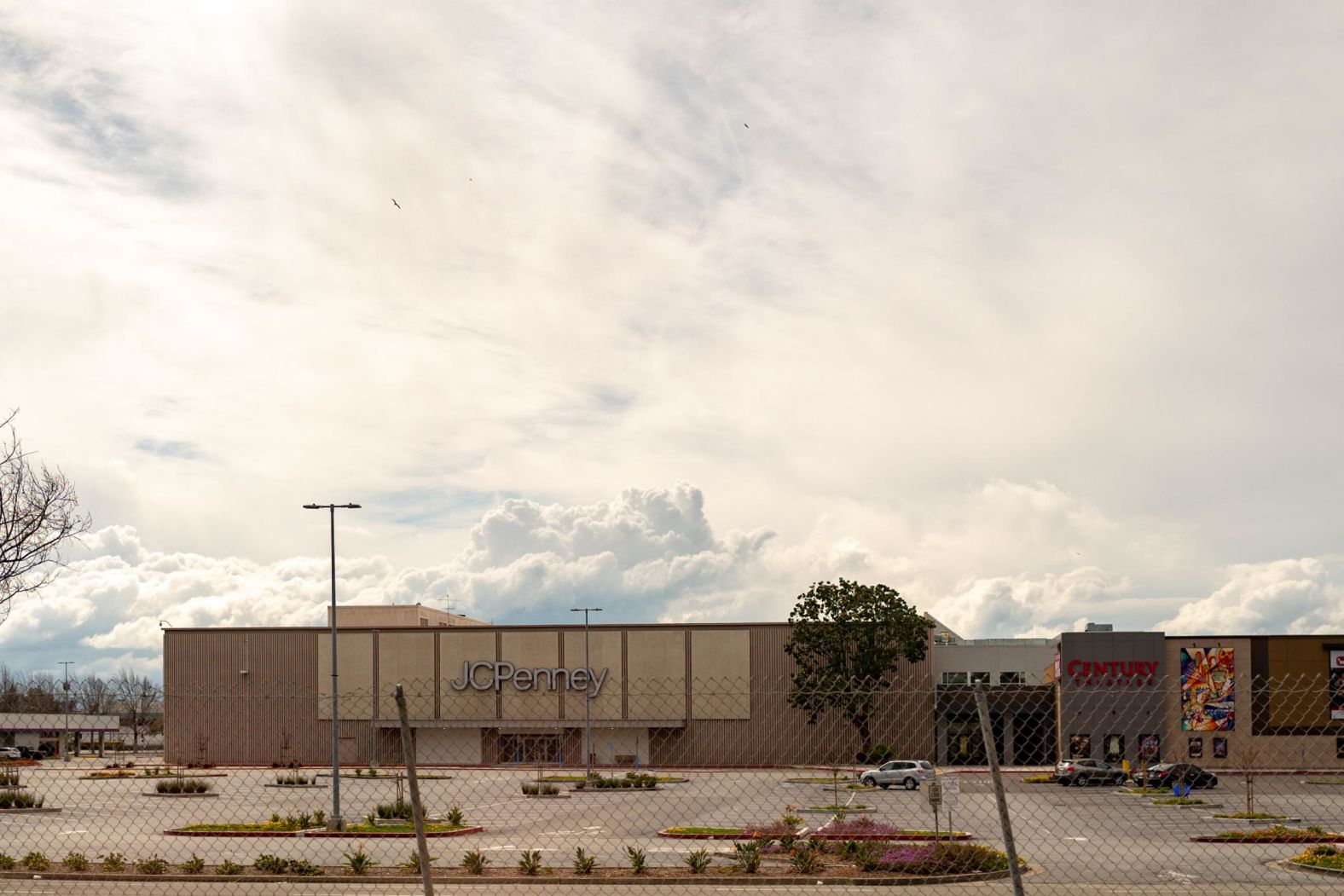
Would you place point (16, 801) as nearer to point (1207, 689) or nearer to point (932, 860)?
point (932, 860)

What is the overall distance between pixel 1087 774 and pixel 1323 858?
3870 centimetres

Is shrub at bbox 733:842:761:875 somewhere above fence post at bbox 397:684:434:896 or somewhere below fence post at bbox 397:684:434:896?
below

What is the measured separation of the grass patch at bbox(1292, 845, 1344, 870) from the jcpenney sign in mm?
63139

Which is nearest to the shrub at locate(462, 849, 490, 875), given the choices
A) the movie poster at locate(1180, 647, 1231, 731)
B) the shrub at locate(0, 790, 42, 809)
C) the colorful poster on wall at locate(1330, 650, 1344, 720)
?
the shrub at locate(0, 790, 42, 809)

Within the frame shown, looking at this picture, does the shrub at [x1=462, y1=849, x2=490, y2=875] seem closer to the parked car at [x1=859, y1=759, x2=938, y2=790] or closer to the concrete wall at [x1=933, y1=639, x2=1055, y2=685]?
the parked car at [x1=859, y1=759, x2=938, y2=790]

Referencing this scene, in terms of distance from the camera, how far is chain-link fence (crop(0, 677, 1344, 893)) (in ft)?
74.2

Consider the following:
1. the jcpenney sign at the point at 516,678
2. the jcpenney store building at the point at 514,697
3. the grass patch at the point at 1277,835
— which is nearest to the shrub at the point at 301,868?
the grass patch at the point at 1277,835

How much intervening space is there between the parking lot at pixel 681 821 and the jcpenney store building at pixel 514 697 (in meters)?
15.8

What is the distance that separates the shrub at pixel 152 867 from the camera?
2270cm

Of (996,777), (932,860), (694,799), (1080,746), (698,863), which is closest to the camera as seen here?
(996,777)

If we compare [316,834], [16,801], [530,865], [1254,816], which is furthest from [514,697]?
[530,865]

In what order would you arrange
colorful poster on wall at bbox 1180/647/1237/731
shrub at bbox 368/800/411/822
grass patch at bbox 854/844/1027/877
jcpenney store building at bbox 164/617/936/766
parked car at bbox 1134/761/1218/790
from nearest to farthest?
grass patch at bbox 854/844/1027/877, shrub at bbox 368/800/411/822, parked car at bbox 1134/761/1218/790, colorful poster on wall at bbox 1180/647/1237/731, jcpenney store building at bbox 164/617/936/766

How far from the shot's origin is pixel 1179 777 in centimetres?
5709

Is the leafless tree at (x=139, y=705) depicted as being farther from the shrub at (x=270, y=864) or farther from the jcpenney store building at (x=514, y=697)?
the shrub at (x=270, y=864)
